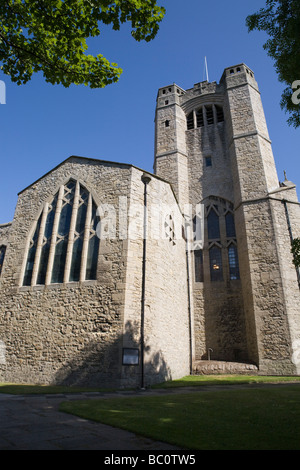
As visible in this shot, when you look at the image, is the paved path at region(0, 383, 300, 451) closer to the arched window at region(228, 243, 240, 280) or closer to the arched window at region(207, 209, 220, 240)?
the arched window at region(228, 243, 240, 280)

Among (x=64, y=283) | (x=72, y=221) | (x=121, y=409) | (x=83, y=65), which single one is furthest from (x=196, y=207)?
(x=121, y=409)

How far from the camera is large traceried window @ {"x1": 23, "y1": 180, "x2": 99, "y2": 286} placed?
1124 cm

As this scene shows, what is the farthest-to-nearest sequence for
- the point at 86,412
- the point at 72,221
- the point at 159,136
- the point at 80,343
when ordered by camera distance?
the point at 159,136 → the point at 72,221 → the point at 80,343 → the point at 86,412

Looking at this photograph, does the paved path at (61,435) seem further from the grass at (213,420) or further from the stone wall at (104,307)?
the stone wall at (104,307)

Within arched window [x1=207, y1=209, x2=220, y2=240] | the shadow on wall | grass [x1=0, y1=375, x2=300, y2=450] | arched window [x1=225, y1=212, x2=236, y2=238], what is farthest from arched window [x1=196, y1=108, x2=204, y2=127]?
grass [x1=0, y1=375, x2=300, y2=450]

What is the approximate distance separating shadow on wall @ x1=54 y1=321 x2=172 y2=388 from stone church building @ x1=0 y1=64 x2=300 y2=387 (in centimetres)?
4

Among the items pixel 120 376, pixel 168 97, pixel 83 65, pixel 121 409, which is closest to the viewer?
pixel 121 409

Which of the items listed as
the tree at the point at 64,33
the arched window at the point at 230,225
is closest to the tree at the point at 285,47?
the tree at the point at 64,33

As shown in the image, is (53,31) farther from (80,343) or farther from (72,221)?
(80,343)

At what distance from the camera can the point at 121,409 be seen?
4992 millimetres

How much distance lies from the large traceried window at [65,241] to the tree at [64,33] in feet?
20.2

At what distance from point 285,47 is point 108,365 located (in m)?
9.99

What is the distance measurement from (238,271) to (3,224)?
13559 millimetres

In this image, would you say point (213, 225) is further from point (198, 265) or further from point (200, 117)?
point (200, 117)
